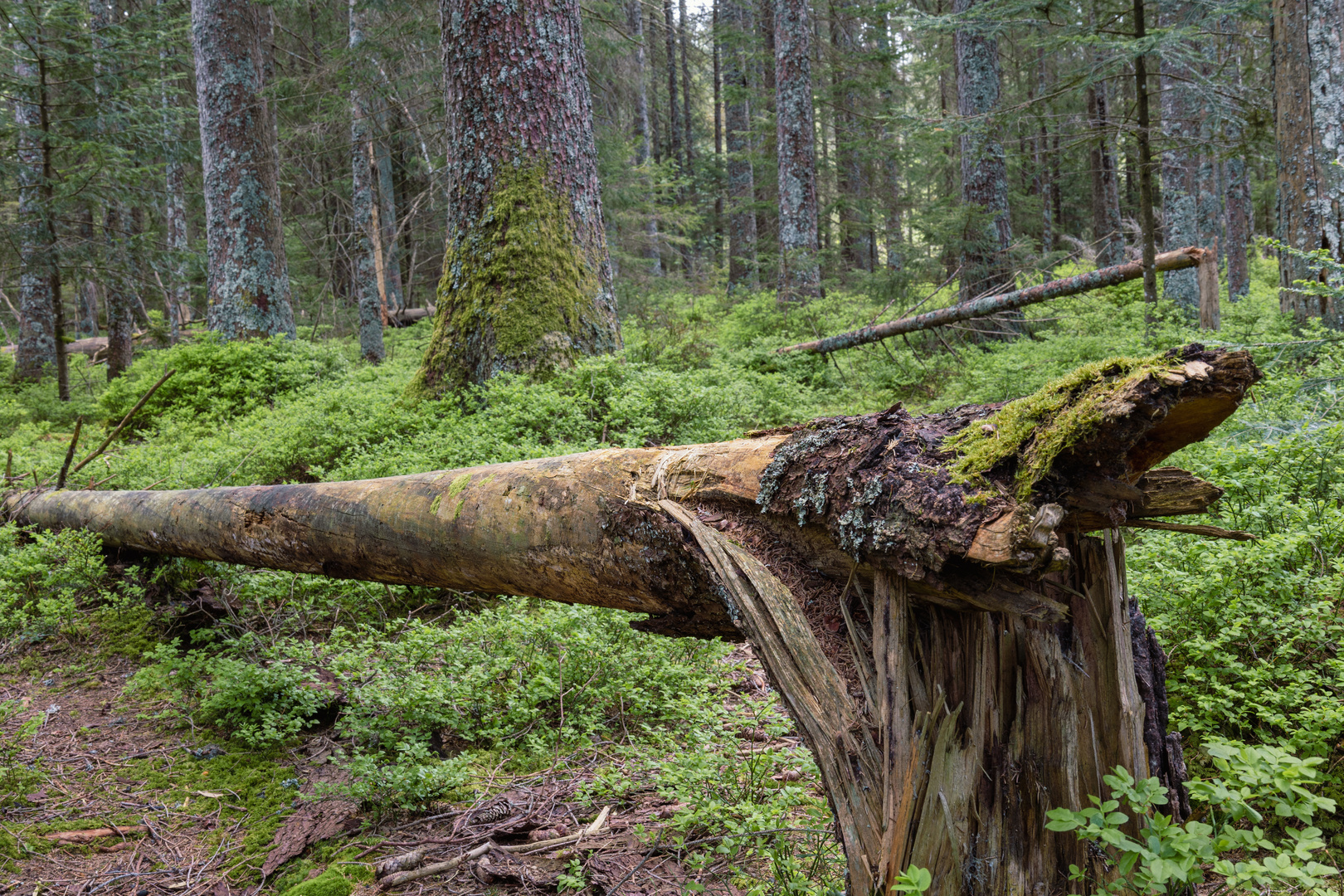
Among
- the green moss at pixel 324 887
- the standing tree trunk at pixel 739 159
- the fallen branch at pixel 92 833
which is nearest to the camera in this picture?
the green moss at pixel 324 887

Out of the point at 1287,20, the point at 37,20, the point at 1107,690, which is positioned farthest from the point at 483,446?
the point at 37,20

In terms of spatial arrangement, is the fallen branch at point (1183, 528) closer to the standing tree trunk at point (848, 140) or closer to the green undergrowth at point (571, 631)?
the green undergrowth at point (571, 631)

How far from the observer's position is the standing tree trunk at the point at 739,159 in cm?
1847

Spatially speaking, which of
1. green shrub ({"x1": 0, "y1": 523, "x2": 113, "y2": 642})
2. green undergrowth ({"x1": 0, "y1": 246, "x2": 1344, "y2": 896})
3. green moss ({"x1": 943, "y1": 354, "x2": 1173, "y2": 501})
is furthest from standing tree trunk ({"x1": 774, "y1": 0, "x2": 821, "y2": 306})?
green moss ({"x1": 943, "y1": 354, "x2": 1173, "y2": 501})

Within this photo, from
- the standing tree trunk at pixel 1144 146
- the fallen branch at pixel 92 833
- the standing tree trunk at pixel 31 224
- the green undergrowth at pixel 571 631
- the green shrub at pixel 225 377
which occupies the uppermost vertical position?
the standing tree trunk at pixel 31 224

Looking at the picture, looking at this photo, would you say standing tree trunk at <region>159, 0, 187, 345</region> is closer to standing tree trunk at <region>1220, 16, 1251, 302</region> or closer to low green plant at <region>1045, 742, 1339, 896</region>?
low green plant at <region>1045, 742, 1339, 896</region>

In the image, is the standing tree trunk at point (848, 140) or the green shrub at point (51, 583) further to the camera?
the standing tree trunk at point (848, 140)

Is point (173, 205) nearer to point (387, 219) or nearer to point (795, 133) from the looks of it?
point (387, 219)

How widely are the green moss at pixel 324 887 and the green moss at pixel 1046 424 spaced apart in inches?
96.7

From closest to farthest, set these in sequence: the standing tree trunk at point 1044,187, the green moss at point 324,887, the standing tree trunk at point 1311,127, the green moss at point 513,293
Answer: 1. the green moss at point 324,887
2. the standing tree trunk at point 1311,127
3. the green moss at point 513,293
4. the standing tree trunk at point 1044,187

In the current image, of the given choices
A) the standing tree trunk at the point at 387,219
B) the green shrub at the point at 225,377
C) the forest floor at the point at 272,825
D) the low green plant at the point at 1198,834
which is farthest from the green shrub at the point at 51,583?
the standing tree trunk at the point at 387,219

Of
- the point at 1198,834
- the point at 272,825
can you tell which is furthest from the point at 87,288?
the point at 1198,834

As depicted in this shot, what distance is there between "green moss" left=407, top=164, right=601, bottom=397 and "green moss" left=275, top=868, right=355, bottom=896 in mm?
4815

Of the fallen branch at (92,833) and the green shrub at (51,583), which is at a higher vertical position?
the green shrub at (51,583)
